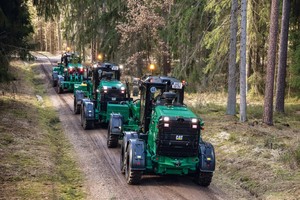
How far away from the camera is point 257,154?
12.8 metres

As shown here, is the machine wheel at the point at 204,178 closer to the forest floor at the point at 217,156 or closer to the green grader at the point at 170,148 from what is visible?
the green grader at the point at 170,148

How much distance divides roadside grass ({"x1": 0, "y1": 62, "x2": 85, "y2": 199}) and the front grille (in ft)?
7.85

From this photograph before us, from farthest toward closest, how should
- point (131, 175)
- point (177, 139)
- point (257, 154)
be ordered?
point (257, 154) → point (131, 175) → point (177, 139)

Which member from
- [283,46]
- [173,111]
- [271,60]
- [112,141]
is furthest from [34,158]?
[283,46]

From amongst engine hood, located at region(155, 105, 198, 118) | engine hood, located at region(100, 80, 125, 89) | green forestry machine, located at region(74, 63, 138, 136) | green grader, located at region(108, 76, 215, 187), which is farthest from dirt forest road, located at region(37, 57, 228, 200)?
engine hood, located at region(100, 80, 125, 89)

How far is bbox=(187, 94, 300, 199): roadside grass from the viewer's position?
10.4m

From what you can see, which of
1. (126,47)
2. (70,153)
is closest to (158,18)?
(126,47)

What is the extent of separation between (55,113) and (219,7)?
10403mm

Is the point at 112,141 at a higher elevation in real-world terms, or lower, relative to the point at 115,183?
higher

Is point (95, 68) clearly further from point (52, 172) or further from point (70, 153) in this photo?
point (52, 172)

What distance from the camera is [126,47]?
29250 mm

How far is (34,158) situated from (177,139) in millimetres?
4620

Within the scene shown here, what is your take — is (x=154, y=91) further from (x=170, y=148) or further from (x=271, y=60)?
(x=271, y=60)

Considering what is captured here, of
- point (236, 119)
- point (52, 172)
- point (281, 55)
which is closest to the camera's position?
point (52, 172)
